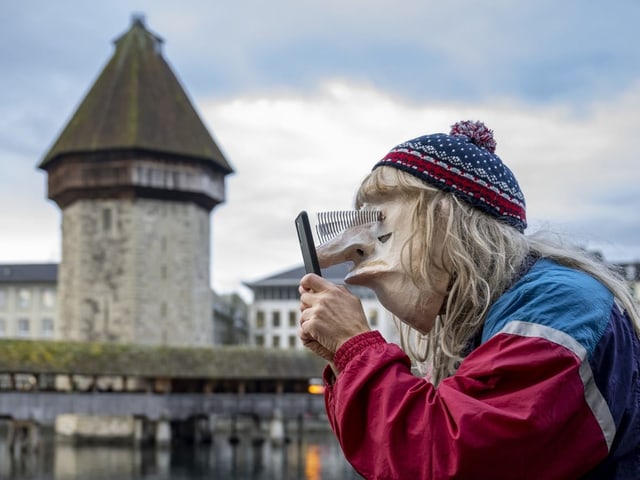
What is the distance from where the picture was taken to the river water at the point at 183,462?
63.4 feet

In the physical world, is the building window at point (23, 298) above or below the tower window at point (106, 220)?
below

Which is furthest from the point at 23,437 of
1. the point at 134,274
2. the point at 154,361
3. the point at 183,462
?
the point at 134,274

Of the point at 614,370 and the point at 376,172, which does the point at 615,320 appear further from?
the point at 376,172

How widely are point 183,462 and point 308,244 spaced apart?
22247 mm

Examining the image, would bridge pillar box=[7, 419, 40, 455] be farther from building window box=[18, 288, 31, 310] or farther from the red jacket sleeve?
building window box=[18, 288, 31, 310]

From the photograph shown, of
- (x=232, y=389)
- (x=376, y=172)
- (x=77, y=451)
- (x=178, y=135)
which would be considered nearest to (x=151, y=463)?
(x=77, y=451)

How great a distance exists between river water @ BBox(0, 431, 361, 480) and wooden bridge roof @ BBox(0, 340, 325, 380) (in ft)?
6.90

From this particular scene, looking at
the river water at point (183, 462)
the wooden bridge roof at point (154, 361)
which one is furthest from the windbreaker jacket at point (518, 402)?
the wooden bridge roof at point (154, 361)

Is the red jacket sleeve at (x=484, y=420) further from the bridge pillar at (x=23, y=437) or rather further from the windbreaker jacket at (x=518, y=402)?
the bridge pillar at (x=23, y=437)

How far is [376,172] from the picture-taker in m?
1.43

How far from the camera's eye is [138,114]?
32.4 meters

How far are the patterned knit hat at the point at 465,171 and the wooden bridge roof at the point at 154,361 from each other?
24.4 metres

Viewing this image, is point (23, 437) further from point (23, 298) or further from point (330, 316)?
point (23, 298)

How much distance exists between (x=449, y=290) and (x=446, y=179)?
6.1 inches
